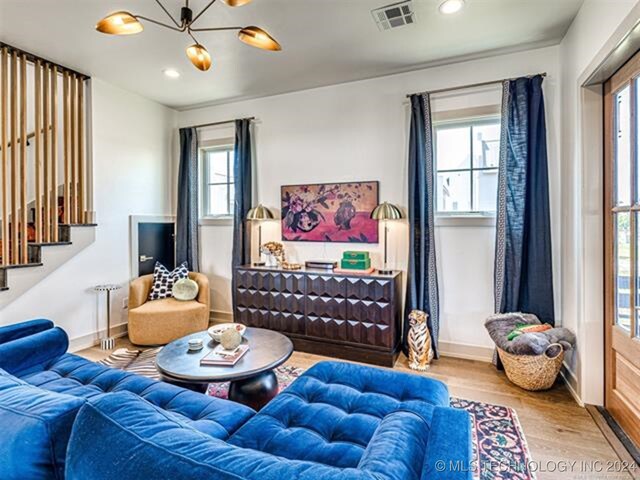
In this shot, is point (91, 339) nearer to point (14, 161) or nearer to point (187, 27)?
point (14, 161)

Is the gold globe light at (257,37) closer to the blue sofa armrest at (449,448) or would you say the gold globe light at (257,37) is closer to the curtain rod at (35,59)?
the blue sofa armrest at (449,448)

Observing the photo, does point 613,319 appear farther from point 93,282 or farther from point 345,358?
point 93,282

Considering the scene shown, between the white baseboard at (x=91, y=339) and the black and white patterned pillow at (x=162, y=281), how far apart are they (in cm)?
54

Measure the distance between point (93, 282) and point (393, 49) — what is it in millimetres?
4005

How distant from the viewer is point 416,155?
11.1ft

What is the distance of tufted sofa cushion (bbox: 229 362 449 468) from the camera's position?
1302 millimetres

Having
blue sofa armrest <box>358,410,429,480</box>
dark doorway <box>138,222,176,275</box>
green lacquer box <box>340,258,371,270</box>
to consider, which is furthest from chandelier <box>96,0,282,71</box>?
dark doorway <box>138,222,176,275</box>

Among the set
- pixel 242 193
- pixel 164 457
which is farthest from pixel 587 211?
pixel 242 193

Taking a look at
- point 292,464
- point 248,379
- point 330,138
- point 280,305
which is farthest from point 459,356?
point 292,464

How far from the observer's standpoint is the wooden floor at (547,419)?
1.87 metres

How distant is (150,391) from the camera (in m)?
1.75

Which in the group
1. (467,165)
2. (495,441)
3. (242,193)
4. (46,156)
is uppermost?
(46,156)

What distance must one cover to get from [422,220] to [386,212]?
1.19ft

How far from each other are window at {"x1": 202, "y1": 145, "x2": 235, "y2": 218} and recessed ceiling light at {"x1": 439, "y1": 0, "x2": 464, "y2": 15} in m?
3.04
